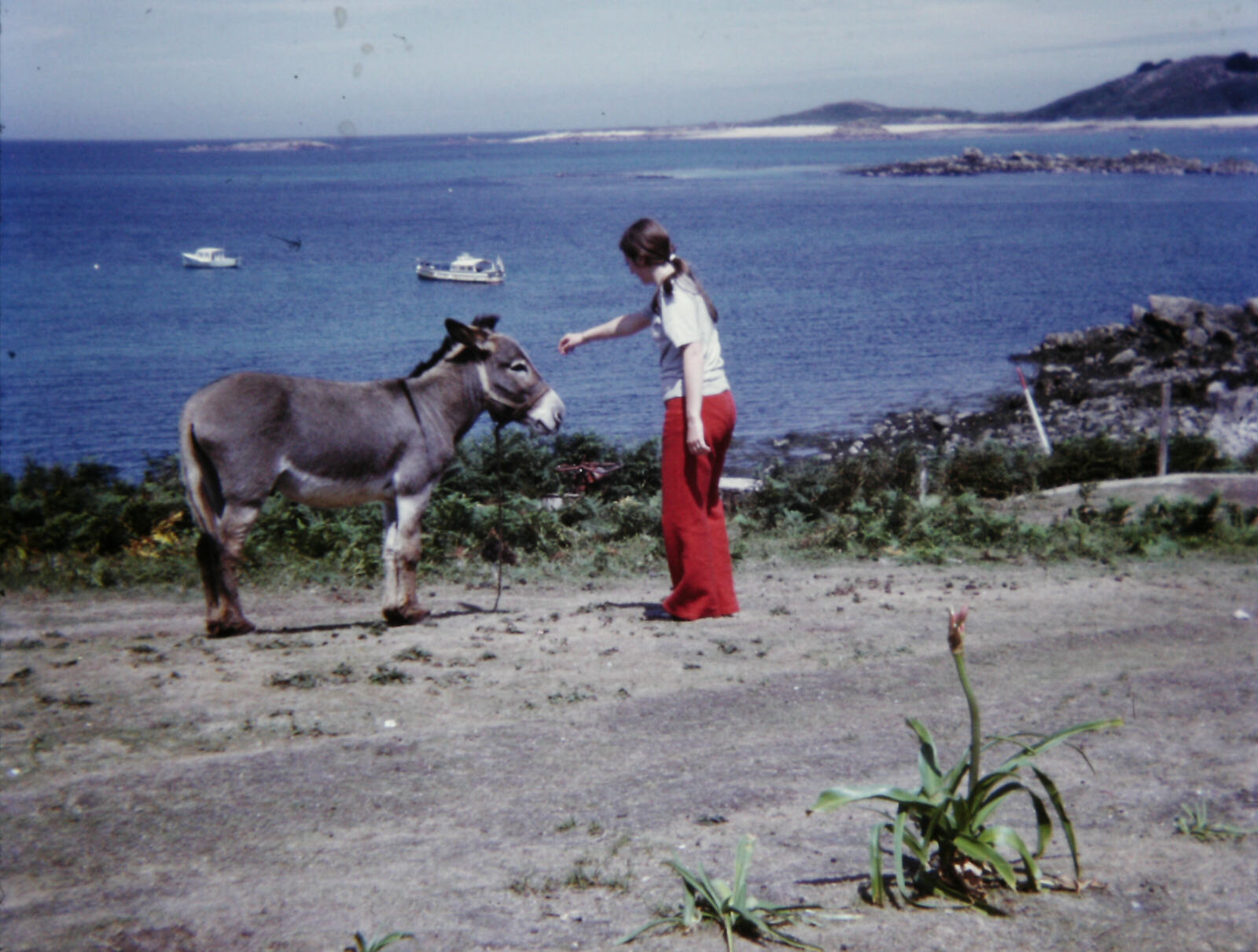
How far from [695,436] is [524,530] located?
3.58m

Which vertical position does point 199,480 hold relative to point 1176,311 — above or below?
above

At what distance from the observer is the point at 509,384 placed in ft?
24.9

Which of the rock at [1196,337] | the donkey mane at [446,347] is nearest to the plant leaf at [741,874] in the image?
the donkey mane at [446,347]

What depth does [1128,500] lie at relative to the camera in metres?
11.4

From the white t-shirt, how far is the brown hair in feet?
0.12

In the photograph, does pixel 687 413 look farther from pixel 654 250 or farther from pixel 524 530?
pixel 524 530

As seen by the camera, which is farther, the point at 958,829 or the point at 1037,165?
the point at 1037,165

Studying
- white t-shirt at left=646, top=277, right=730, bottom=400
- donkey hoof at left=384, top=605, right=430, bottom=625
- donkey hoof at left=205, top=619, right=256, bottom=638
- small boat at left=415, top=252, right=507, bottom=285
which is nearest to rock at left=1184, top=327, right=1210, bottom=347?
small boat at left=415, top=252, right=507, bottom=285

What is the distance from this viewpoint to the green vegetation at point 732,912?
3.66 meters

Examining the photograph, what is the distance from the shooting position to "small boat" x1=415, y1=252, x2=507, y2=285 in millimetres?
44719

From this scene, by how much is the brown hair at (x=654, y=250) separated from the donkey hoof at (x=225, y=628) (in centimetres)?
331

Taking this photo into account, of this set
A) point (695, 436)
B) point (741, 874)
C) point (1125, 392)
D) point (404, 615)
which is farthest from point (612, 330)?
point (1125, 392)

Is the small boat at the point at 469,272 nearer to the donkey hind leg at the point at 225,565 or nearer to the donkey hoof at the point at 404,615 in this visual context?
the donkey hoof at the point at 404,615

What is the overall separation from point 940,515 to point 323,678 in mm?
6521
